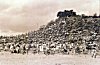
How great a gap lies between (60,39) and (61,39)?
349mm

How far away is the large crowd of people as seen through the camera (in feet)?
513

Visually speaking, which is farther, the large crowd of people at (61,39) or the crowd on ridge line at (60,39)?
the crowd on ridge line at (60,39)

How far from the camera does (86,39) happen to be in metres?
166

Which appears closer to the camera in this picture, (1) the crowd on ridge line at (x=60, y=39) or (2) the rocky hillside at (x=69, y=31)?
(1) the crowd on ridge line at (x=60, y=39)

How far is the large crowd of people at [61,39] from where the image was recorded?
15650 cm

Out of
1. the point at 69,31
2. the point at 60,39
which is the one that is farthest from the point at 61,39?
the point at 69,31

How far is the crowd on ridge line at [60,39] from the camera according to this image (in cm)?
15688

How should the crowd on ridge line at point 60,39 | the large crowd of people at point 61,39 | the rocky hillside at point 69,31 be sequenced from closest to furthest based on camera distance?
the large crowd of people at point 61,39 → the crowd on ridge line at point 60,39 → the rocky hillside at point 69,31

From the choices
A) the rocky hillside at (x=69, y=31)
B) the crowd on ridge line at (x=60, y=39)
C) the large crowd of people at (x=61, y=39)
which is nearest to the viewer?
the large crowd of people at (x=61, y=39)

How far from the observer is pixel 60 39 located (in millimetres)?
169375

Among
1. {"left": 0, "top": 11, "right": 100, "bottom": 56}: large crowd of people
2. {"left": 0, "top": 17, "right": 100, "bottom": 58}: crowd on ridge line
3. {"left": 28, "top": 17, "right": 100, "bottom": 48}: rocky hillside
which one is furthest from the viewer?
{"left": 28, "top": 17, "right": 100, "bottom": 48}: rocky hillside

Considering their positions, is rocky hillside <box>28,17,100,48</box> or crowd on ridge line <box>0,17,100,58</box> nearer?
crowd on ridge line <box>0,17,100,58</box>

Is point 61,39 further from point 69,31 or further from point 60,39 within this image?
point 69,31

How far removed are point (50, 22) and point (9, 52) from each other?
114 feet
